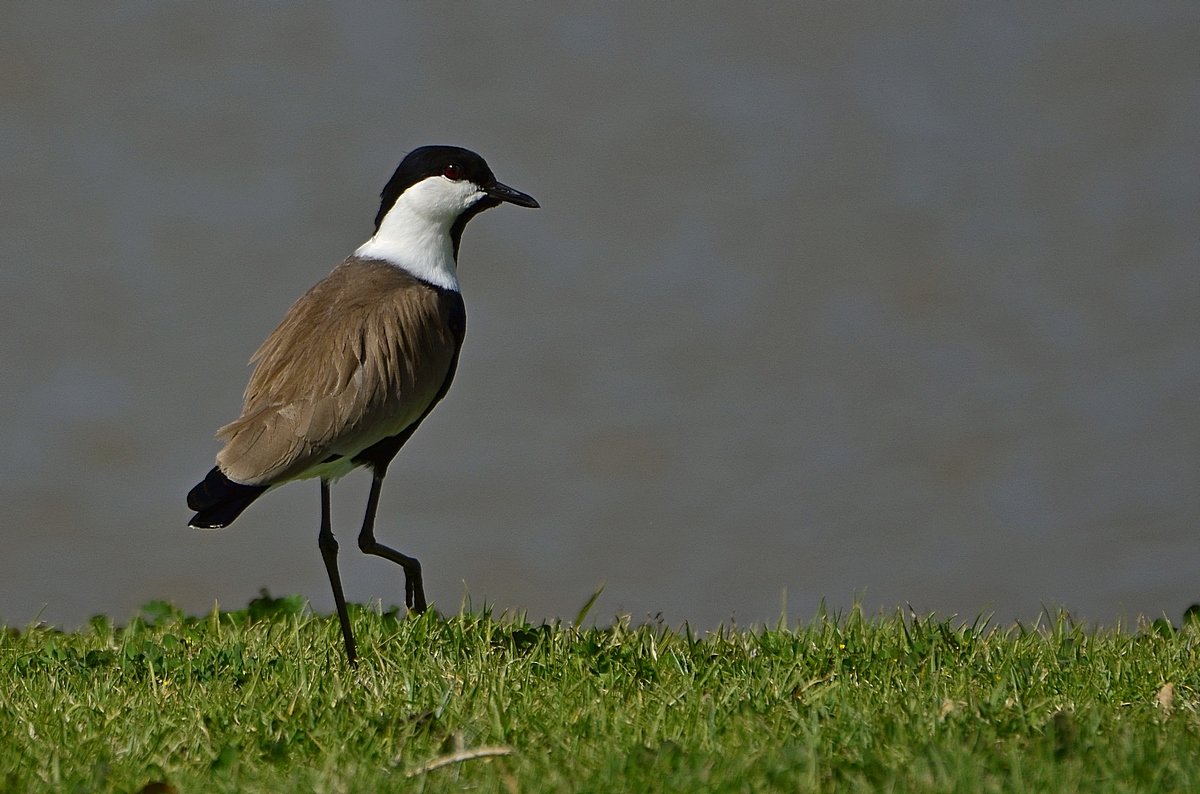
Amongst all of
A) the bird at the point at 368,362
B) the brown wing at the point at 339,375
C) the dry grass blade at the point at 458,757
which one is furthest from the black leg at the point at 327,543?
the dry grass blade at the point at 458,757

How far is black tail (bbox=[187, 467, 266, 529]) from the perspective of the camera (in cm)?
552

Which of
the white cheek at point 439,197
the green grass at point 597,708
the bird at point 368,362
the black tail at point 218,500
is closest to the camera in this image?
the green grass at point 597,708

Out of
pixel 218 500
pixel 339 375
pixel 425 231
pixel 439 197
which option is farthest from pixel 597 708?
pixel 439 197

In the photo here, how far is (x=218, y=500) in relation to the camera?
5.56 m

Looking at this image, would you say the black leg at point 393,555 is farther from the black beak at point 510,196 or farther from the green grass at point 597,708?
the black beak at point 510,196

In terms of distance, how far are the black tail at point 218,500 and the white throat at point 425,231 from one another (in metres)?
1.47

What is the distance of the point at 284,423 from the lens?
579 cm

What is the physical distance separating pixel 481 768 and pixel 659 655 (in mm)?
1406

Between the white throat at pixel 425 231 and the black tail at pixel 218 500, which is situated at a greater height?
the white throat at pixel 425 231

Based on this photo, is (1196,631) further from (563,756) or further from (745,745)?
(563,756)

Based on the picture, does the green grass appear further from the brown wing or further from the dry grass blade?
the brown wing

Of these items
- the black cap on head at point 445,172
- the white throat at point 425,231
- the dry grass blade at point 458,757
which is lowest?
the dry grass blade at point 458,757

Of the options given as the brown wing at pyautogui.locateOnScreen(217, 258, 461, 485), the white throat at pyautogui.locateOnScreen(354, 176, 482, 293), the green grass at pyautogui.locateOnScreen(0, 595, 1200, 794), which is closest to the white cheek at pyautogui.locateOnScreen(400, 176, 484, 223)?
the white throat at pyautogui.locateOnScreen(354, 176, 482, 293)

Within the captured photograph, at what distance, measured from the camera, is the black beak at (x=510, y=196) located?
695 centimetres
